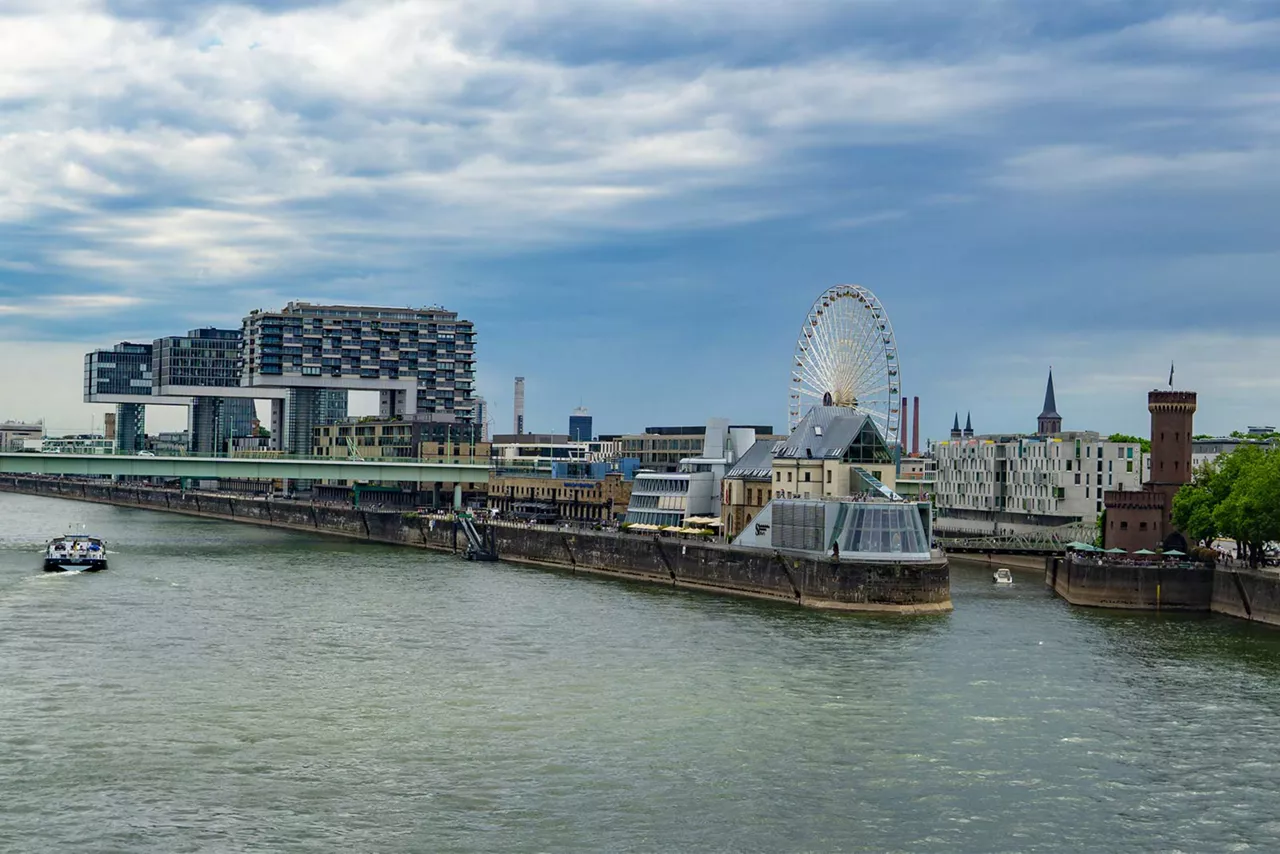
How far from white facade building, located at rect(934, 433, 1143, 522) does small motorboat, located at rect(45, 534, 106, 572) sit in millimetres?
89015

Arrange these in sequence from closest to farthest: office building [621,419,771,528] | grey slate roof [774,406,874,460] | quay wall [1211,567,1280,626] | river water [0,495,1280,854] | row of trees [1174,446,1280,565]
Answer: river water [0,495,1280,854]
quay wall [1211,567,1280,626]
row of trees [1174,446,1280,565]
grey slate roof [774,406,874,460]
office building [621,419,771,528]

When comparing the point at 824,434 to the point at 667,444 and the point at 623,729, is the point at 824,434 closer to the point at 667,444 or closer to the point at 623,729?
the point at 623,729

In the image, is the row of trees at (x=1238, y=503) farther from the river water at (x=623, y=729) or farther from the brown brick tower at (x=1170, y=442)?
the river water at (x=623, y=729)

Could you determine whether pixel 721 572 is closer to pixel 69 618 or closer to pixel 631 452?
pixel 69 618

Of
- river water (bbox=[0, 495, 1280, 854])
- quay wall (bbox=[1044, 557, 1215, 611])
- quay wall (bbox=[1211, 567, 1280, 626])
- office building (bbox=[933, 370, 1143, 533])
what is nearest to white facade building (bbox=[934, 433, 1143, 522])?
office building (bbox=[933, 370, 1143, 533])

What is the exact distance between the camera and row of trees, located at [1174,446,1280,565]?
91062mm

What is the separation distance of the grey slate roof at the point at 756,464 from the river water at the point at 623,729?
99.6 ft

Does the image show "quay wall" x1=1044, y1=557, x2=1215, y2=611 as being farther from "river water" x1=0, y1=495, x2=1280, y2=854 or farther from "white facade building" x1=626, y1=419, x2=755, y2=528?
"white facade building" x1=626, y1=419, x2=755, y2=528

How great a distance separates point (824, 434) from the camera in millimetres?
107000

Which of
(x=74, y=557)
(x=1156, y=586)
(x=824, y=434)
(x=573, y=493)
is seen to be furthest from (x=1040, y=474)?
(x=74, y=557)

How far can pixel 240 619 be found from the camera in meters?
77.3

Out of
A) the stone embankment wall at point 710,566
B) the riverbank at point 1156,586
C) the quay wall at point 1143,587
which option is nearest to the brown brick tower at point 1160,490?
the riverbank at point 1156,586

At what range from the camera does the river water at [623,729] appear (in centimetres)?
3894

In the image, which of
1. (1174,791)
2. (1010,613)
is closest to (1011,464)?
(1010,613)
